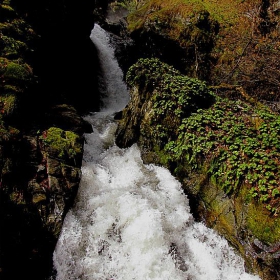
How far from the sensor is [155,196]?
20.5ft

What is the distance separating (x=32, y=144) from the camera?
5699 mm

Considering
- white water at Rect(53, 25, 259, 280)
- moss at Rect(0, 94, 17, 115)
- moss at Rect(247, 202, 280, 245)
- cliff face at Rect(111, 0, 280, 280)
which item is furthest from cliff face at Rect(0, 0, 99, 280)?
moss at Rect(247, 202, 280, 245)

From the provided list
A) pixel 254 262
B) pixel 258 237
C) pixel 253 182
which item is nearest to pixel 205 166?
pixel 253 182

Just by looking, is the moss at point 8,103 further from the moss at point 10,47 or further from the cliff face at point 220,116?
the cliff face at point 220,116

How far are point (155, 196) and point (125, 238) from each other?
145cm

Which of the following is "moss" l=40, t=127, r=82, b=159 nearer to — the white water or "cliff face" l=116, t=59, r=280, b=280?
the white water

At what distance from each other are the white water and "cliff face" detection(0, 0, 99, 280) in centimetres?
46

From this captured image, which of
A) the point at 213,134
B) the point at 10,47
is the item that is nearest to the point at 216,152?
the point at 213,134

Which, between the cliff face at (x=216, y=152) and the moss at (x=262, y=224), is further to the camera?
the cliff face at (x=216, y=152)

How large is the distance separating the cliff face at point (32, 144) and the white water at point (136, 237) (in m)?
0.46

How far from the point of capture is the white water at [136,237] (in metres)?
4.83

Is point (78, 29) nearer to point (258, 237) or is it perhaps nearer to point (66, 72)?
point (66, 72)

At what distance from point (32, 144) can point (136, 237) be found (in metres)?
3.40

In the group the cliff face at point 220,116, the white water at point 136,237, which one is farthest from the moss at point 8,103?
the cliff face at point 220,116
